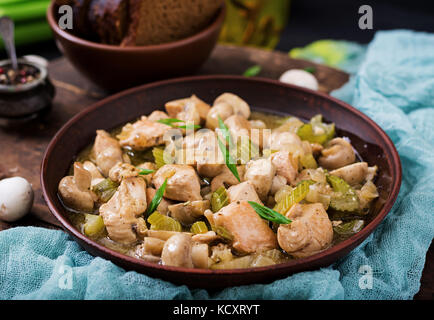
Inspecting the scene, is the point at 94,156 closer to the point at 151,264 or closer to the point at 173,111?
the point at 173,111

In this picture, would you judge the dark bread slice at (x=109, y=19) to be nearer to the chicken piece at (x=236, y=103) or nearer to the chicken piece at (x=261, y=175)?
the chicken piece at (x=236, y=103)

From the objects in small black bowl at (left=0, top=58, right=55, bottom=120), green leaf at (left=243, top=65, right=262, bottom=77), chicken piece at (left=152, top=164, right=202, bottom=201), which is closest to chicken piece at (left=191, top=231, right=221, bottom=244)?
chicken piece at (left=152, top=164, right=202, bottom=201)

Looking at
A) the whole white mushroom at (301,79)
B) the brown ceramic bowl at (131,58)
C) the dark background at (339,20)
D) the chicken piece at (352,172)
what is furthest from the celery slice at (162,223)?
the dark background at (339,20)

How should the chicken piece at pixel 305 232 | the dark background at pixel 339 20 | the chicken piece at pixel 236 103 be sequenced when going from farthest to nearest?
the dark background at pixel 339 20, the chicken piece at pixel 236 103, the chicken piece at pixel 305 232

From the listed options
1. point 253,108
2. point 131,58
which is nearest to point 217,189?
point 253,108

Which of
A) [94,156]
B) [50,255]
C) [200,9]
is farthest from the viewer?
[200,9]
